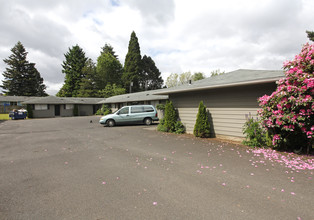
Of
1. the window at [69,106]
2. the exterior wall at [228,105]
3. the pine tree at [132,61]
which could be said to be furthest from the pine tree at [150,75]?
the exterior wall at [228,105]

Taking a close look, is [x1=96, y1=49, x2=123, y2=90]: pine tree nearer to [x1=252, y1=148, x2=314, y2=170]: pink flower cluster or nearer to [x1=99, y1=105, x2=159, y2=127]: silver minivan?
[x1=99, y1=105, x2=159, y2=127]: silver minivan

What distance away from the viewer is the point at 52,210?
2504mm

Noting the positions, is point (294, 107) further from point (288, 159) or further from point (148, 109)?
point (148, 109)

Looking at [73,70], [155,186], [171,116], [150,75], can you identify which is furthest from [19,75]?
[155,186]

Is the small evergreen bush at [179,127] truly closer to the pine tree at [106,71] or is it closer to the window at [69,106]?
the window at [69,106]

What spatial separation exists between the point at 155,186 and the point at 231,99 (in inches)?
235

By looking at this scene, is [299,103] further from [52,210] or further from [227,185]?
[52,210]

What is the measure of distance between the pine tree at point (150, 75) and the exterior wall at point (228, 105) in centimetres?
4808

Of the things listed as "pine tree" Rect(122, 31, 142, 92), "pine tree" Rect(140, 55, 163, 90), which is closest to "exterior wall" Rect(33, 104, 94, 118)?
"pine tree" Rect(122, 31, 142, 92)

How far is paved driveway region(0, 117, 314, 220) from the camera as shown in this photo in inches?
95.9

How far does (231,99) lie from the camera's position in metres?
7.41

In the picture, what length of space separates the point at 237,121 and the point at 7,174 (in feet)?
27.8

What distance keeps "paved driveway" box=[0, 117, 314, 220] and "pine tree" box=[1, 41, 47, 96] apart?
180 ft

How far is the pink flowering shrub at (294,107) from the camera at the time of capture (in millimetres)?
4676
